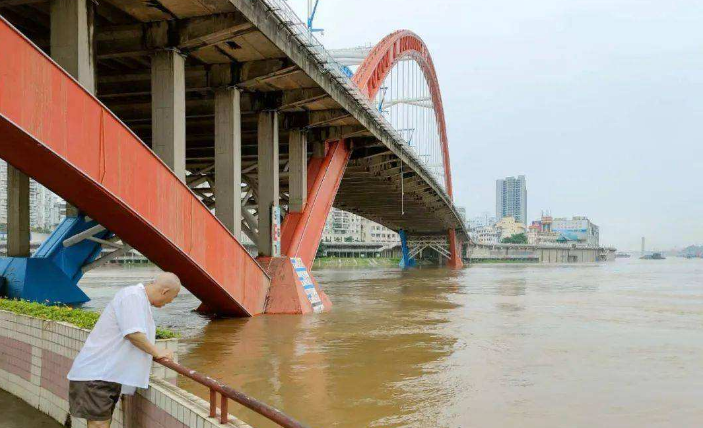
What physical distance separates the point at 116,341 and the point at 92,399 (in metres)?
0.51

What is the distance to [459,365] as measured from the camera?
12.9 meters

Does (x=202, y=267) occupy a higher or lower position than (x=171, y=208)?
lower

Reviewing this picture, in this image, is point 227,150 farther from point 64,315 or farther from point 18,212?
point 64,315

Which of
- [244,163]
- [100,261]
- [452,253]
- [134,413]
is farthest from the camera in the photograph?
[452,253]

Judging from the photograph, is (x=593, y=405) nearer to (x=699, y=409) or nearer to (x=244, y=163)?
(x=699, y=409)

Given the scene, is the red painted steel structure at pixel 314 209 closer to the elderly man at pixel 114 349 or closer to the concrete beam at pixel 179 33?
the concrete beam at pixel 179 33

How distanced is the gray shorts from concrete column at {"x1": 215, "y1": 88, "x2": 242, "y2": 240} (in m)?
14.0

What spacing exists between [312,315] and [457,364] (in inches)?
367

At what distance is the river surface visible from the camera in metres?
9.12

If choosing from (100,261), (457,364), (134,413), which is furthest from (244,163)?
(134,413)

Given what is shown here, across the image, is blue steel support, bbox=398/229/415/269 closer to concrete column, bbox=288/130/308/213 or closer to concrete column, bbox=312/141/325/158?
concrete column, bbox=312/141/325/158

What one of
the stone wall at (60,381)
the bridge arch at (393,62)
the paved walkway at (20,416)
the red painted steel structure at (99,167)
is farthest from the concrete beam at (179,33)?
the bridge arch at (393,62)

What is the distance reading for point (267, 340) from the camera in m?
15.8

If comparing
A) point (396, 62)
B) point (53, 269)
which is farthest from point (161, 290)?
point (396, 62)
